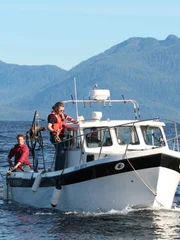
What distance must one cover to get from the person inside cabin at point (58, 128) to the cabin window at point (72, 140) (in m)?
0.18

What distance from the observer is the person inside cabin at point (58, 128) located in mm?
21141

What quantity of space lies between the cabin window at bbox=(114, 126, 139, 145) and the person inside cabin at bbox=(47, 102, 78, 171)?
4.66 feet

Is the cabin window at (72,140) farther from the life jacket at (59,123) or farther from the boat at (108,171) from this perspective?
the life jacket at (59,123)

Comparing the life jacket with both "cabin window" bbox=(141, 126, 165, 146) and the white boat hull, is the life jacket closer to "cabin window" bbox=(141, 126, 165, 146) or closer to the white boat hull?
the white boat hull

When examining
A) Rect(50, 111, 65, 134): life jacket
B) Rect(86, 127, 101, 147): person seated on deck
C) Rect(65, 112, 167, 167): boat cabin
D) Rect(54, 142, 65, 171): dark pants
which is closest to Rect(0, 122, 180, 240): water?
Rect(54, 142, 65, 171): dark pants

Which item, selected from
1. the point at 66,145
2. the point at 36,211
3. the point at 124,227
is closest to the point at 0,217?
the point at 36,211

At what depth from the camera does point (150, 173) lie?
19.3 meters

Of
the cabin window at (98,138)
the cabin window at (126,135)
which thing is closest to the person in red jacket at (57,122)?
the cabin window at (98,138)

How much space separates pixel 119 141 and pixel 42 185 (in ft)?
8.79

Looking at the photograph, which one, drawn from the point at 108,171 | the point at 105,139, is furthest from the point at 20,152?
the point at 108,171

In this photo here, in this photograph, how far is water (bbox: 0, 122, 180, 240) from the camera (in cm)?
1777

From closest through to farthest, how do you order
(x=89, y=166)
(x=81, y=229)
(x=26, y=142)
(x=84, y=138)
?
(x=81, y=229)
(x=89, y=166)
(x=84, y=138)
(x=26, y=142)

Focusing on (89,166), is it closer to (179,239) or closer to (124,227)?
(124,227)

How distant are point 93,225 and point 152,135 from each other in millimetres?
4007
